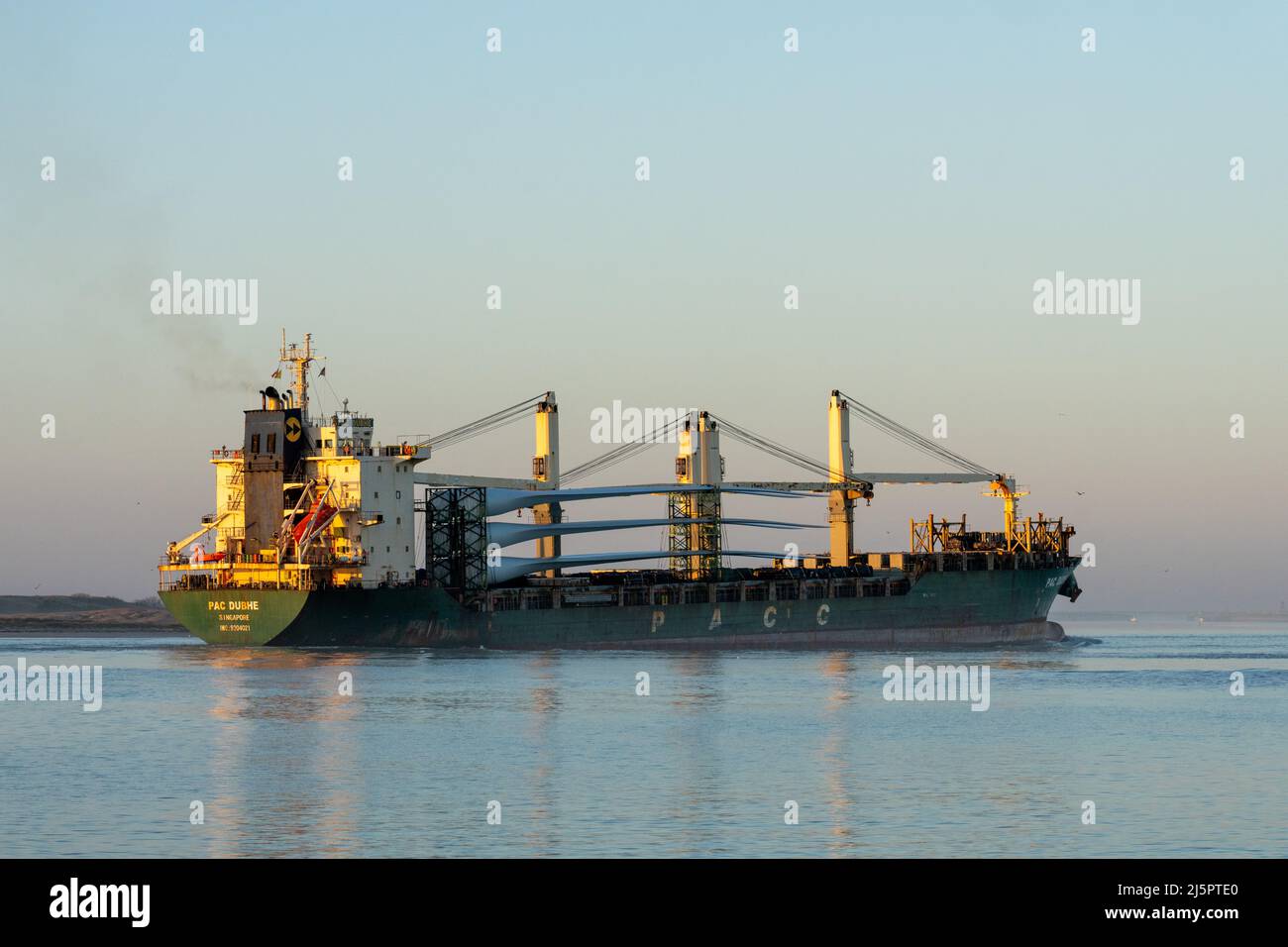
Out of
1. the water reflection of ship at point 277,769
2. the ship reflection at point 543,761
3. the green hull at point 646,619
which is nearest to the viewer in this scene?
the water reflection of ship at point 277,769

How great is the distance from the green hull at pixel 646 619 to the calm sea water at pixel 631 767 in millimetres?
7085

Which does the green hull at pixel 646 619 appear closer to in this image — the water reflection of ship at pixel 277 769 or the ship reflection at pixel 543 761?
the water reflection of ship at pixel 277 769

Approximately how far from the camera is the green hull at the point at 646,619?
76688 mm

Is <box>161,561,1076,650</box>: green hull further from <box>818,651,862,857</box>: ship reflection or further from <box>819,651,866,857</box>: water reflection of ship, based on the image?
<box>819,651,866,857</box>: water reflection of ship

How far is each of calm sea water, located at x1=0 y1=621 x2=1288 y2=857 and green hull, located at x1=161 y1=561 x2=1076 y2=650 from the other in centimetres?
708

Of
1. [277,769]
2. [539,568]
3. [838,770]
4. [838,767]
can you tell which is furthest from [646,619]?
[277,769]

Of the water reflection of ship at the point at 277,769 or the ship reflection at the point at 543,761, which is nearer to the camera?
the water reflection of ship at the point at 277,769

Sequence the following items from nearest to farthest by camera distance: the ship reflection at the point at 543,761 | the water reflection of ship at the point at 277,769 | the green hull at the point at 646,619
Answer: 1. the water reflection of ship at the point at 277,769
2. the ship reflection at the point at 543,761
3. the green hull at the point at 646,619

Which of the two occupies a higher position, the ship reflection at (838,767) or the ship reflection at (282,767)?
the ship reflection at (282,767)

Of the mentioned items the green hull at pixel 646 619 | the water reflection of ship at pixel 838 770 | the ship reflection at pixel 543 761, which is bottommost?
the water reflection of ship at pixel 838 770

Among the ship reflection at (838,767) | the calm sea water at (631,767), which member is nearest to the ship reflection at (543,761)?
the calm sea water at (631,767)

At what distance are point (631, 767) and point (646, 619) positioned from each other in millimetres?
50762

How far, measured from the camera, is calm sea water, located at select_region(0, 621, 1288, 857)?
97.5 ft
